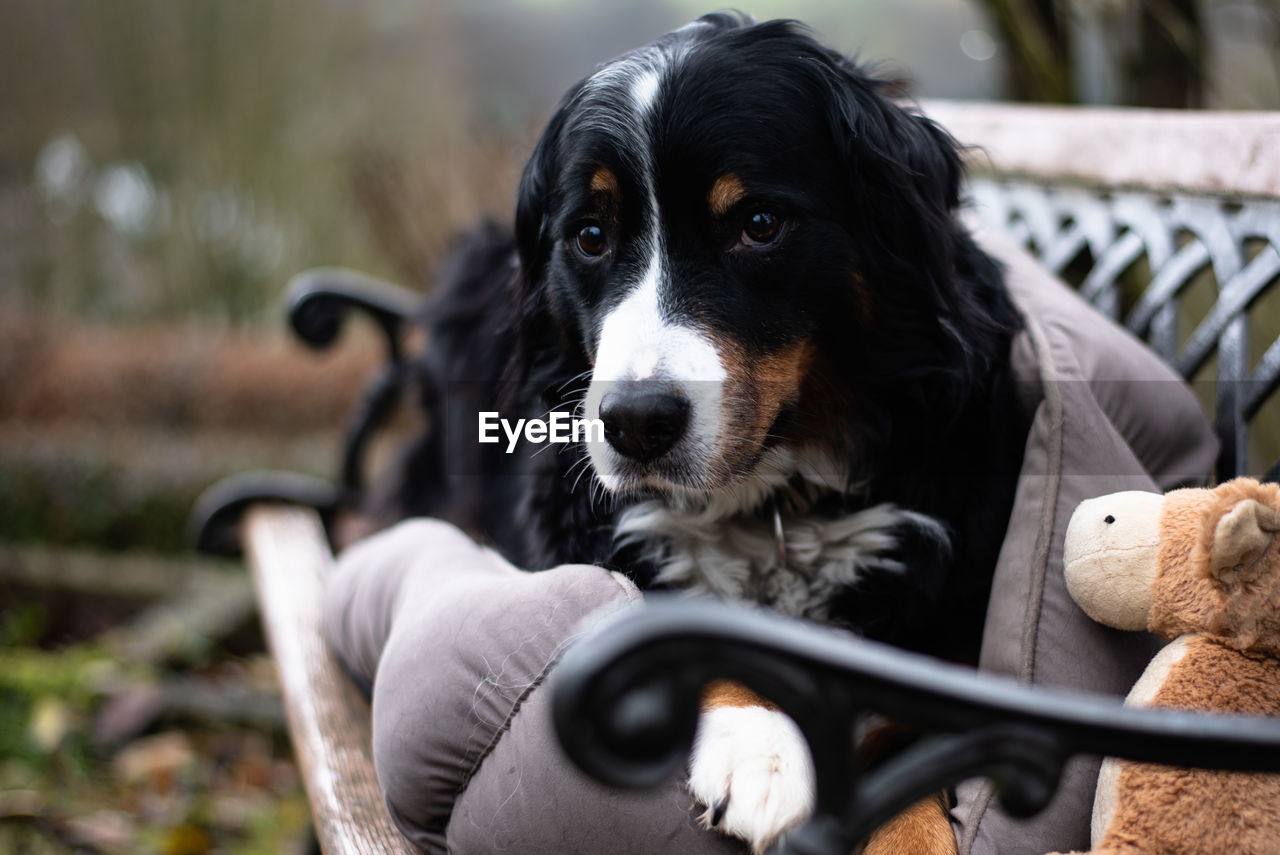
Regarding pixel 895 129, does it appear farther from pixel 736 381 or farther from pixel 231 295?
pixel 231 295

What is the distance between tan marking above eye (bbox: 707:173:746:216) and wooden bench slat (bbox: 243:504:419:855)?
0.93 metres

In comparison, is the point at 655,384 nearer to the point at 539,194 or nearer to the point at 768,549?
the point at 768,549

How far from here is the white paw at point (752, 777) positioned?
1085 mm

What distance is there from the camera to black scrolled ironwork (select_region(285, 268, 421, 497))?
2713 mm

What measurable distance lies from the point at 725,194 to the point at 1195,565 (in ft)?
2.46

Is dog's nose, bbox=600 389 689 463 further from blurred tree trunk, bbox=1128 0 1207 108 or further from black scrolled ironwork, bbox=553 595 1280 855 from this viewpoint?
blurred tree trunk, bbox=1128 0 1207 108

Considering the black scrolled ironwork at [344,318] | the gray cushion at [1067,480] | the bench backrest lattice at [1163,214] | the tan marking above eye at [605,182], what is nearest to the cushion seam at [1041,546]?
the gray cushion at [1067,480]

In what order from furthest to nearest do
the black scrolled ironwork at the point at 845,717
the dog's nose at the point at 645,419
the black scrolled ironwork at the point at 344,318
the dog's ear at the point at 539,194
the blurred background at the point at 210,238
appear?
the blurred background at the point at 210,238 → the black scrolled ironwork at the point at 344,318 → the dog's ear at the point at 539,194 → the dog's nose at the point at 645,419 → the black scrolled ironwork at the point at 845,717

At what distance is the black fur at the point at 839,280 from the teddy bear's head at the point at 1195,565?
32 cm

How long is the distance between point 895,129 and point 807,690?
1.01 metres

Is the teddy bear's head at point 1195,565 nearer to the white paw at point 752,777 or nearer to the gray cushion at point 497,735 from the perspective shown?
the white paw at point 752,777

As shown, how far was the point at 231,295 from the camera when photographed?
569 centimetres

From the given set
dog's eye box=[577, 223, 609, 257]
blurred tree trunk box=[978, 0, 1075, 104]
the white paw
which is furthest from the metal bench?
dog's eye box=[577, 223, 609, 257]

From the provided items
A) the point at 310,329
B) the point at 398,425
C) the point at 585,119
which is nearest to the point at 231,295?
the point at 398,425
